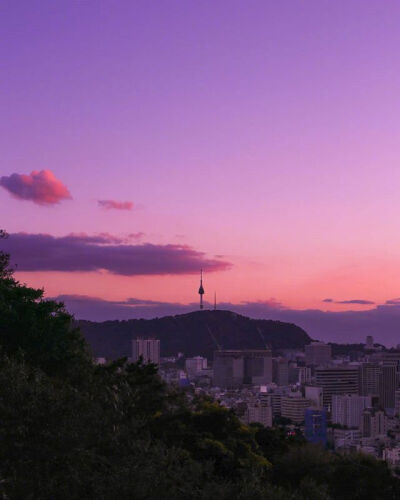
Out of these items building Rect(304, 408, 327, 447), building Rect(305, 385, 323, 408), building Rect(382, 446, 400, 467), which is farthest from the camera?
building Rect(305, 385, 323, 408)

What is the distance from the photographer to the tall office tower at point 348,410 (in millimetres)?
120938

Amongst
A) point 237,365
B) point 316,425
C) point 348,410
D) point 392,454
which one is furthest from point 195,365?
point 392,454

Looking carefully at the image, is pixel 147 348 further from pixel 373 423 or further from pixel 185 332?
pixel 373 423

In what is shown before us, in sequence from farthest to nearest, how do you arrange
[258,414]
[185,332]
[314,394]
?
1. [185,332]
2. [314,394]
3. [258,414]

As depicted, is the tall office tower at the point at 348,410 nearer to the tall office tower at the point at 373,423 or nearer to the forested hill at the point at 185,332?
the tall office tower at the point at 373,423

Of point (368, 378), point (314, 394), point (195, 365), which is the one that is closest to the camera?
point (314, 394)

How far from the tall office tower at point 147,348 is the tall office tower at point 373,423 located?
63989 millimetres

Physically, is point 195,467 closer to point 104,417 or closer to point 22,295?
point 104,417

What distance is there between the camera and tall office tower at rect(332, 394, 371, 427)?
120938 mm

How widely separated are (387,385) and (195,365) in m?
51.3

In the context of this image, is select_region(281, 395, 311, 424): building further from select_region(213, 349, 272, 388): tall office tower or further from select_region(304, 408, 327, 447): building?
select_region(213, 349, 272, 388): tall office tower

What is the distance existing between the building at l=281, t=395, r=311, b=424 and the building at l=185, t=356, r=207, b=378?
54.0m

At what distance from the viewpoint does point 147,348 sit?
17412 centimetres

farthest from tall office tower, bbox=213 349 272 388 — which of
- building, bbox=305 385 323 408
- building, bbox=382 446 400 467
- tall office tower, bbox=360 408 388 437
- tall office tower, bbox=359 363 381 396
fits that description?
building, bbox=382 446 400 467
